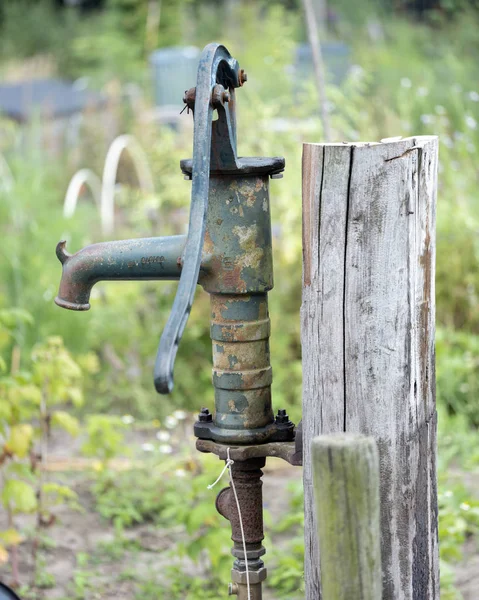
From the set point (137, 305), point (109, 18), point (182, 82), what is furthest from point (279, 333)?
point (109, 18)

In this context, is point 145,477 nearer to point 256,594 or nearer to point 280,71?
point 256,594

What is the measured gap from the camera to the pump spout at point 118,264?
1.48 meters

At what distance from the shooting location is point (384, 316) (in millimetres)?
1354

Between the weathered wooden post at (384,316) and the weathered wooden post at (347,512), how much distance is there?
21cm

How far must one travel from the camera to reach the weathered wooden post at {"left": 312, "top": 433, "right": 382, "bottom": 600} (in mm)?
1137

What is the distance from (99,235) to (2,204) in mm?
648

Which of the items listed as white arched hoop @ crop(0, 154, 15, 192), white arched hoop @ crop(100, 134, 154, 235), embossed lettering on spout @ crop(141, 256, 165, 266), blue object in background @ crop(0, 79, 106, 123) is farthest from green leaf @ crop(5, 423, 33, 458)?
blue object in background @ crop(0, 79, 106, 123)

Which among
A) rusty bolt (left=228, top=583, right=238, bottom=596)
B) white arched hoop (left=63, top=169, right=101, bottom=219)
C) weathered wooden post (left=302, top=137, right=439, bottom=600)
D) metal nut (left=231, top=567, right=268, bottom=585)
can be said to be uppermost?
white arched hoop (left=63, top=169, right=101, bottom=219)

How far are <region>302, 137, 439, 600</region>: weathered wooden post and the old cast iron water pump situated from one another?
0.46 ft

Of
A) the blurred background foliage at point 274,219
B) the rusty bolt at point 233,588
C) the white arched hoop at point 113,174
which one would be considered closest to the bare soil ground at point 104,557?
the blurred background foliage at point 274,219

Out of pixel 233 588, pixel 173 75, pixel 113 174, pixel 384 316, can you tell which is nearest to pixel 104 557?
pixel 233 588

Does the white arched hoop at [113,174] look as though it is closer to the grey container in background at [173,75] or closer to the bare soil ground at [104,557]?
the grey container in background at [173,75]

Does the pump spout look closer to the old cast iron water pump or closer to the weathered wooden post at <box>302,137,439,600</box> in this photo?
the old cast iron water pump

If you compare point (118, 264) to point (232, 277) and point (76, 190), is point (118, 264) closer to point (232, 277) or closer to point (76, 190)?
point (232, 277)
